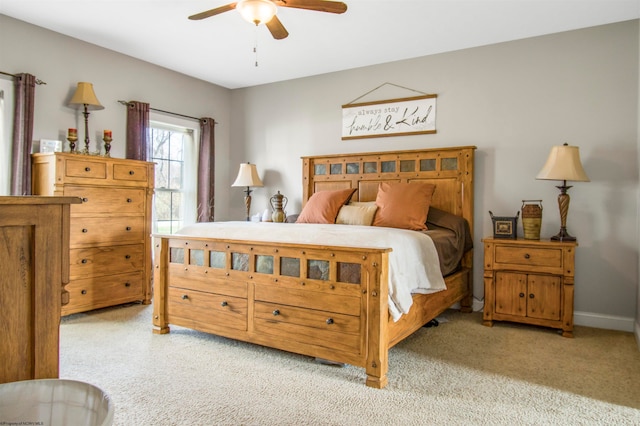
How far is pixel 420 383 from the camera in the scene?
95.8 inches

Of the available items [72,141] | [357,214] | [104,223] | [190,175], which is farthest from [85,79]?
[357,214]

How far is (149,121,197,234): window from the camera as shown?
A: 16.6ft

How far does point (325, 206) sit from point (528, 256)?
1.88 metres

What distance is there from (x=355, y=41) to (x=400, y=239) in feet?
7.36

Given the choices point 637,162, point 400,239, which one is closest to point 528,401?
point 400,239

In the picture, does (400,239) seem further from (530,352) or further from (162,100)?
(162,100)

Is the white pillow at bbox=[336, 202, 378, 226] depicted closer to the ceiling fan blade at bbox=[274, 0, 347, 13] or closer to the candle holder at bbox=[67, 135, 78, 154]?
the ceiling fan blade at bbox=[274, 0, 347, 13]

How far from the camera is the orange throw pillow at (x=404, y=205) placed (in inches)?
150

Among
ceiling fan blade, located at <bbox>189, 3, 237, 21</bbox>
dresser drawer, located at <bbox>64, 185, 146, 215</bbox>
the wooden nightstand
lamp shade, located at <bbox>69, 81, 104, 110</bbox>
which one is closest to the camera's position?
ceiling fan blade, located at <bbox>189, 3, 237, 21</bbox>

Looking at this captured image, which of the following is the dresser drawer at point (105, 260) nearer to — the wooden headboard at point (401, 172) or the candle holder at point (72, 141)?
the candle holder at point (72, 141)

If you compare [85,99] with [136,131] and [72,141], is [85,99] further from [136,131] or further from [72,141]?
[136,131]

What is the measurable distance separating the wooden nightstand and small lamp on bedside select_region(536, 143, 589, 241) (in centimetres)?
20

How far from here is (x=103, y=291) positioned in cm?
393

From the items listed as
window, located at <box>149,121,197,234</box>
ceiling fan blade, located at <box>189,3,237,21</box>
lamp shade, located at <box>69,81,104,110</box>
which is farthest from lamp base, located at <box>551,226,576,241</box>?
lamp shade, located at <box>69,81,104,110</box>
